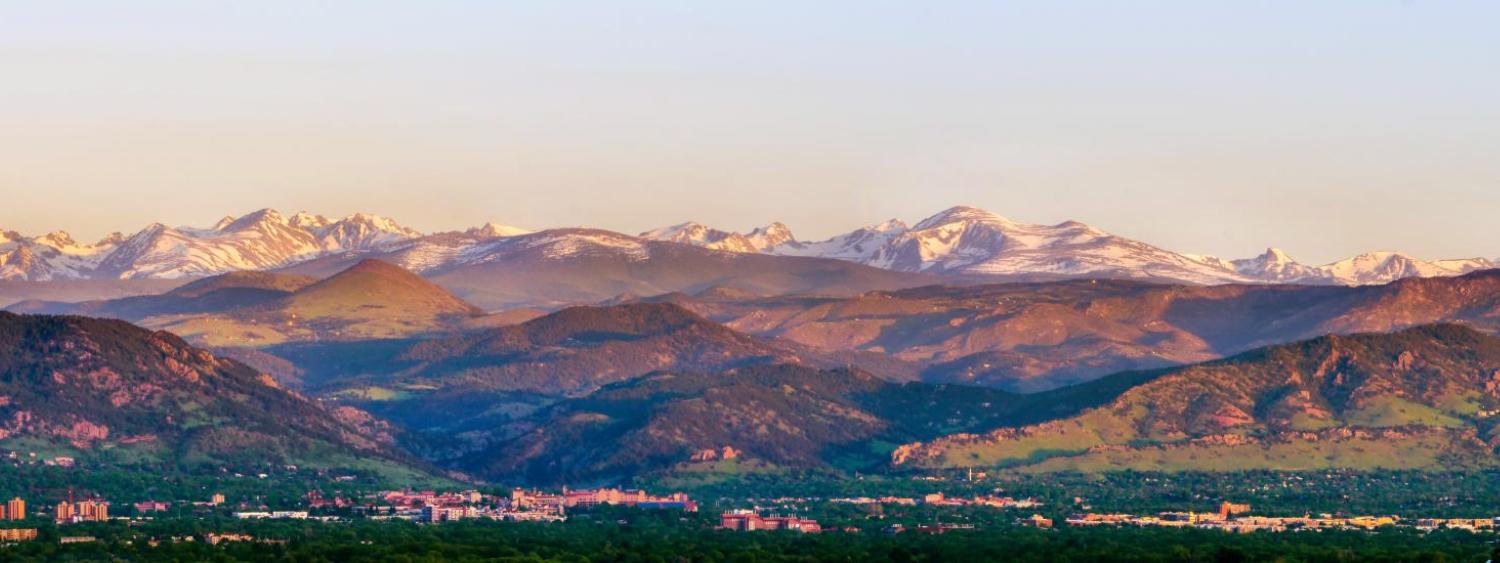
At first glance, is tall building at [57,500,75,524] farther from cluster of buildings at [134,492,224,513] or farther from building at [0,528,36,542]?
building at [0,528,36,542]

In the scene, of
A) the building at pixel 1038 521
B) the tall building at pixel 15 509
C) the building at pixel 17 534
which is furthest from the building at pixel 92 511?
the building at pixel 1038 521

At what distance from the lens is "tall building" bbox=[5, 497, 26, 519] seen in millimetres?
181250

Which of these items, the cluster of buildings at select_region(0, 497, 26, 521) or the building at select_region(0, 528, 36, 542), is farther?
the cluster of buildings at select_region(0, 497, 26, 521)

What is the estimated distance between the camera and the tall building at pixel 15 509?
181250 millimetres

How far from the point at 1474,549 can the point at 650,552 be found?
35.4 m

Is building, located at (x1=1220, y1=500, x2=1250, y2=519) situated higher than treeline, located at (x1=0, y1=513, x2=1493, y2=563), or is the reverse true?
building, located at (x1=1220, y1=500, x2=1250, y2=519)

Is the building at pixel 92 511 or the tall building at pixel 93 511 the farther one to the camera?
the tall building at pixel 93 511

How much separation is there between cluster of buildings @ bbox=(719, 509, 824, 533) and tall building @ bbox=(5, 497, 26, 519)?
3662 centimetres

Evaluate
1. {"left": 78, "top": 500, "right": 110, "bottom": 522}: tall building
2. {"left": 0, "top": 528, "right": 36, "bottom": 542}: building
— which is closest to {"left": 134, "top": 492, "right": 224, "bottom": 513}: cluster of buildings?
{"left": 78, "top": 500, "right": 110, "bottom": 522}: tall building

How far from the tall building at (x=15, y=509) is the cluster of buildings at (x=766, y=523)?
36623 mm

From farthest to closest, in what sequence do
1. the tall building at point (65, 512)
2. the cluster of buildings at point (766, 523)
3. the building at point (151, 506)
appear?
the building at point (151, 506)
the cluster of buildings at point (766, 523)
the tall building at point (65, 512)

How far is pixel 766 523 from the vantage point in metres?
185

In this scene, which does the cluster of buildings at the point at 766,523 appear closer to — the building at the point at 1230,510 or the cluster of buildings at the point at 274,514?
the cluster of buildings at the point at 274,514

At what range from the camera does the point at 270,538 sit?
163 m
